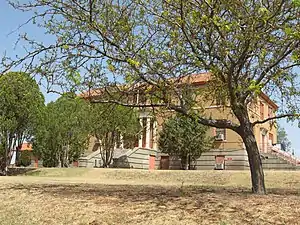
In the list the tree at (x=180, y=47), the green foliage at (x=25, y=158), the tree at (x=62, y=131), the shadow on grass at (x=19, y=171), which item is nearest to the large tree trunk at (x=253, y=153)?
the tree at (x=180, y=47)

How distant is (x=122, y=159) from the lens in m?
41.7

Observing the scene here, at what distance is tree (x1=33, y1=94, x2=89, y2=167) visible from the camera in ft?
123

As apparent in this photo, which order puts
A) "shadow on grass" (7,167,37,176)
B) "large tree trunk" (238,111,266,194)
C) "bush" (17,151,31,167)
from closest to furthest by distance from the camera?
"large tree trunk" (238,111,266,194)
"shadow on grass" (7,167,37,176)
"bush" (17,151,31,167)

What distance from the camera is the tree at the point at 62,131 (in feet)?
123

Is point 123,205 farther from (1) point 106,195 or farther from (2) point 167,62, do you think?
(2) point 167,62

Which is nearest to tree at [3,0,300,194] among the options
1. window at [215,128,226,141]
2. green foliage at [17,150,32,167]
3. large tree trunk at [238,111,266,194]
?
large tree trunk at [238,111,266,194]

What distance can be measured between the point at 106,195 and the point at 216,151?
3076 centimetres

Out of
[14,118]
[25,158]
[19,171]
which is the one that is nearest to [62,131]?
[19,171]

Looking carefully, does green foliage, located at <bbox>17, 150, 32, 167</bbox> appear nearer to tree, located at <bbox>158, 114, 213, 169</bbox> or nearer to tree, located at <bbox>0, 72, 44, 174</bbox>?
tree, located at <bbox>0, 72, 44, 174</bbox>

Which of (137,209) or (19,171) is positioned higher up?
(19,171)

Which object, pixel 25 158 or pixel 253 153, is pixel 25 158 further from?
pixel 253 153

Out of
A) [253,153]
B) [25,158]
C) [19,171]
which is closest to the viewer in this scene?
[253,153]

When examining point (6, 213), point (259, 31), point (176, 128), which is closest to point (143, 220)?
point (6, 213)

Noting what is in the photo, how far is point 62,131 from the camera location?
126 feet
